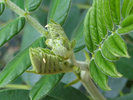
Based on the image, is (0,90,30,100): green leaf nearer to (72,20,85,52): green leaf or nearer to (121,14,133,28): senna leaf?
(72,20,85,52): green leaf

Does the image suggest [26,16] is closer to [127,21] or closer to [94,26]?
[94,26]

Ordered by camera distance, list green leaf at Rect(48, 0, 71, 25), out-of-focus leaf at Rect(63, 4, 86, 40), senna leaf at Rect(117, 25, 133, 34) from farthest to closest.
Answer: out-of-focus leaf at Rect(63, 4, 86, 40), green leaf at Rect(48, 0, 71, 25), senna leaf at Rect(117, 25, 133, 34)

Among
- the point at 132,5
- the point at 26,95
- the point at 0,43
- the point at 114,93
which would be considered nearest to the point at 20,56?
the point at 0,43

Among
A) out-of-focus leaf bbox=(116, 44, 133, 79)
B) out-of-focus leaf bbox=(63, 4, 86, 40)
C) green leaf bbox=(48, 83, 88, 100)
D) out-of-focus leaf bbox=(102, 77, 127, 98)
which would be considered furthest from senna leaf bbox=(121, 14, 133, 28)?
out-of-focus leaf bbox=(63, 4, 86, 40)

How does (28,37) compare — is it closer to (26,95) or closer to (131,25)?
(26,95)

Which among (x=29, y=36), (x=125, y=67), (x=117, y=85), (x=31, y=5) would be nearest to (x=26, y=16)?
(x=31, y=5)

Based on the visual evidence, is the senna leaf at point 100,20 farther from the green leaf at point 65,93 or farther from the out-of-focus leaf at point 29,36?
the out-of-focus leaf at point 29,36

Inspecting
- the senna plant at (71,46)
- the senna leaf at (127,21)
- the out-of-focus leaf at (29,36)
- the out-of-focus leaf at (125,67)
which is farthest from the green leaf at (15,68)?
the out-of-focus leaf at (125,67)
